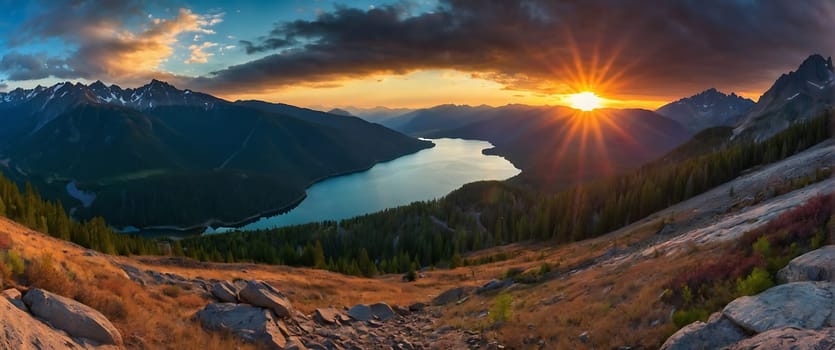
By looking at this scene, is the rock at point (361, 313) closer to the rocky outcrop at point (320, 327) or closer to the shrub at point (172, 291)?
the rocky outcrop at point (320, 327)

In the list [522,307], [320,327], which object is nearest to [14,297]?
[320,327]

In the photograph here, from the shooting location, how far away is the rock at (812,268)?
14180 millimetres

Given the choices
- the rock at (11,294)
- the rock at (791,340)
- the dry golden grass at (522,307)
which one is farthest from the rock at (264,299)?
the rock at (791,340)

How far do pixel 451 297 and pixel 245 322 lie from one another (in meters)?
25.5

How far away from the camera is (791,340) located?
10383 mm

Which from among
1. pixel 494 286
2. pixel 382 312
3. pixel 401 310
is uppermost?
pixel 382 312

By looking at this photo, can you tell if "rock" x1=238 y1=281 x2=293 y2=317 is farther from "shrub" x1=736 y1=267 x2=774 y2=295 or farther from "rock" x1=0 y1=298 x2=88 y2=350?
"shrub" x1=736 y1=267 x2=774 y2=295

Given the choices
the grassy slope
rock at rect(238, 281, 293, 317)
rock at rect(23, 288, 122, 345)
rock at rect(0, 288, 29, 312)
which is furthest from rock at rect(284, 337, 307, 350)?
rock at rect(0, 288, 29, 312)

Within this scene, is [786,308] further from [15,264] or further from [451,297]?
[451,297]

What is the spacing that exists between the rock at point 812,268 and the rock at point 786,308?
125 cm

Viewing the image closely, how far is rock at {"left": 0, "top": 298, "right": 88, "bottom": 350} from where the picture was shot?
1104 centimetres

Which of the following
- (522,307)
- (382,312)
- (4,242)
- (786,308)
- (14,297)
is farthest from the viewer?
(382,312)

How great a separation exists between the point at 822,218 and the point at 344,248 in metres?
148

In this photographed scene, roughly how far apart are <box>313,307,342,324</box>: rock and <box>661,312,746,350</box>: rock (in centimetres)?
1884
